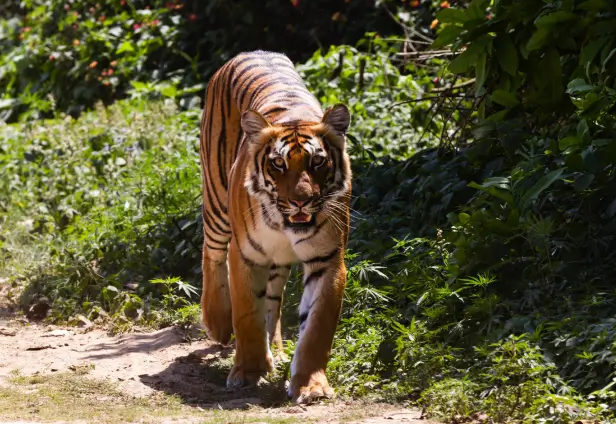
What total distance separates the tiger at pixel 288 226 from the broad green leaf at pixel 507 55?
110 cm

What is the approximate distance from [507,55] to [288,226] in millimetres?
1802

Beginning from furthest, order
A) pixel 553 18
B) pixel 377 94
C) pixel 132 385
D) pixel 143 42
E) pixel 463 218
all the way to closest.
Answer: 1. pixel 143 42
2. pixel 377 94
3. pixel 553 18
4. pixel 463 218
5. pixel 132 385

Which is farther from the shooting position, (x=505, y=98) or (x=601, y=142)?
(x=505, y=98)

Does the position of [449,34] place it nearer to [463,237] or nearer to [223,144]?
[463,237]

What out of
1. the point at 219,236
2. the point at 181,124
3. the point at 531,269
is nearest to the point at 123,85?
the point at 181,124

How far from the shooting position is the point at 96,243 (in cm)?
750

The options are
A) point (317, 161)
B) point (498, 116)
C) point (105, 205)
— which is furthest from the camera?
point (105, 205)

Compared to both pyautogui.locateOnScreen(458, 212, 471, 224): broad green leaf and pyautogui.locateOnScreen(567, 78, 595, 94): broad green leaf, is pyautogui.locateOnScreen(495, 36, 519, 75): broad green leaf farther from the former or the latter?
pyautogui.locateOnScreen(458, 212, 471, 224): broad green leaf

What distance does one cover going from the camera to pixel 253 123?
16.5 ft

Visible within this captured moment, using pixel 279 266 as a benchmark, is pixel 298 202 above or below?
above

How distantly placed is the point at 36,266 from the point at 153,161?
1559 millimetres

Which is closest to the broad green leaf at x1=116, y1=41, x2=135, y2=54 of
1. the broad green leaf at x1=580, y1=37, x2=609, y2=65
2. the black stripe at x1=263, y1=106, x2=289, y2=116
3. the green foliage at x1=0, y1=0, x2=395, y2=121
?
the green foliage at x1=0, y1=0, x2=395, y2=121

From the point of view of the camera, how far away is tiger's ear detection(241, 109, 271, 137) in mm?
5000

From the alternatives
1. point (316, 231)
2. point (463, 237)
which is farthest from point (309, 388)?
point (463, 237)
